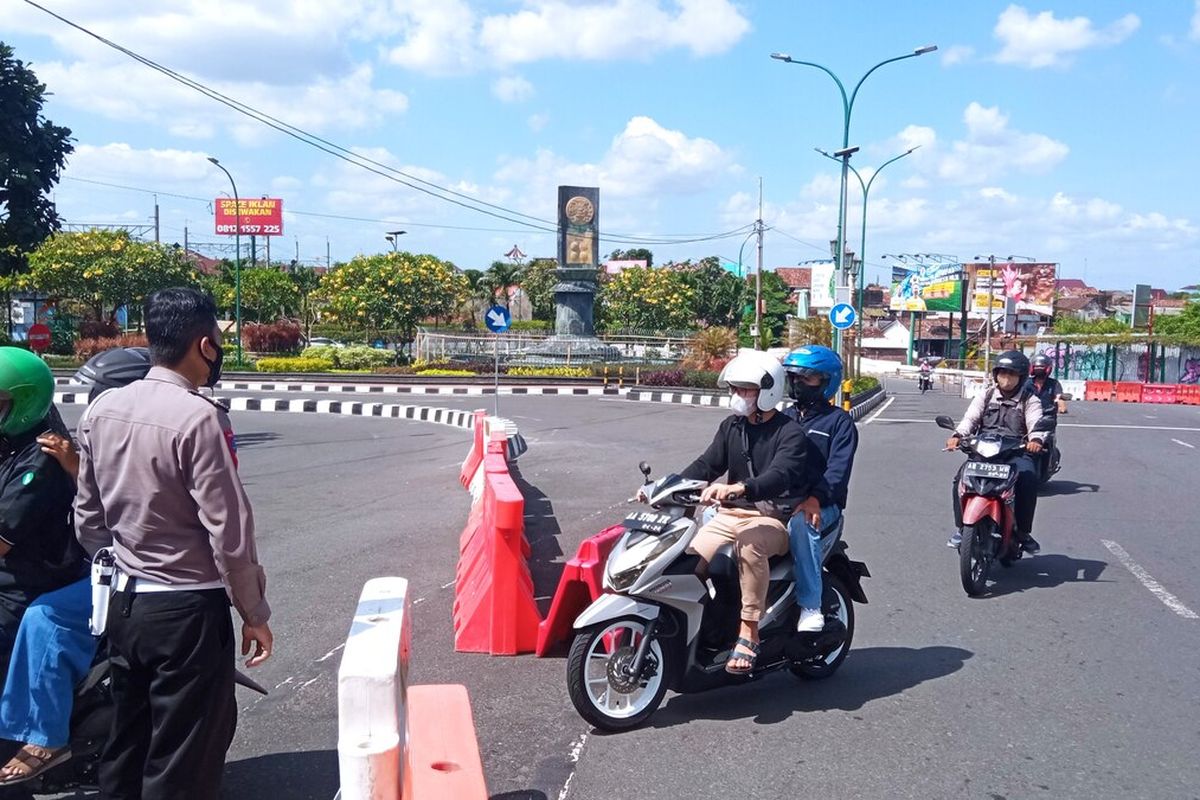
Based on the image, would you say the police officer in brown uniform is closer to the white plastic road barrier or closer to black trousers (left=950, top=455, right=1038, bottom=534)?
the white plastic road barrier

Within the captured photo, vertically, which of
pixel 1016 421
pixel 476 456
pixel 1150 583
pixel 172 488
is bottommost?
pixel 1150 583

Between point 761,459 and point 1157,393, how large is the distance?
130 ft

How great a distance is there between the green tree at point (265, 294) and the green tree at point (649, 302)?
65.1ft

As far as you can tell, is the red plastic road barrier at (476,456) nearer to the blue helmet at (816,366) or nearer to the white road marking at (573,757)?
the blue helmet at (816,366)

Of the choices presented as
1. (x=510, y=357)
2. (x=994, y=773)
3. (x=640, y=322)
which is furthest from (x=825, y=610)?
(x=640, y=322)

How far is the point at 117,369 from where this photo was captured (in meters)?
3.86

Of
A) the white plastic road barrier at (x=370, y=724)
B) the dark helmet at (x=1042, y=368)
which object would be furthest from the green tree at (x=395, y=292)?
the white plastic road barrier at (x=370, y=724)

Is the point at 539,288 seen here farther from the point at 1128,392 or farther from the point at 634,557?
the point at 634,557

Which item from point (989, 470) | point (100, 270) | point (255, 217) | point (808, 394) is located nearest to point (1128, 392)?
point (989, 470)

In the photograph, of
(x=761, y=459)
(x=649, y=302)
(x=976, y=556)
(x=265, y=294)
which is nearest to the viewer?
(x=761, y=459)

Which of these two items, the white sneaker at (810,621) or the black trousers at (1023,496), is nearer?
the white sneaker at (810,621)

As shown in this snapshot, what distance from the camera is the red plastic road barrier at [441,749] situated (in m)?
2.96

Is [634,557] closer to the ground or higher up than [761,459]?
closer to the ground

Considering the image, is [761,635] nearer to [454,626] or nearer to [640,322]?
[454,626]
